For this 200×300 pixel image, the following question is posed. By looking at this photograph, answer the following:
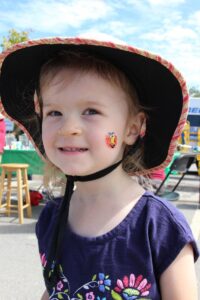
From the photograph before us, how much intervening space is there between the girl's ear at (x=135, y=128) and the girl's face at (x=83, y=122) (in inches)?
2.7

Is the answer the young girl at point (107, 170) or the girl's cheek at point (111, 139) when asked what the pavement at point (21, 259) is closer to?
the young girl at point (107, 170)

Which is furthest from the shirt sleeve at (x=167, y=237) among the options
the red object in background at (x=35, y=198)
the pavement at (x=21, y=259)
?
the red object in background at (x=35, y=198)

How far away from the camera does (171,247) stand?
1.06m

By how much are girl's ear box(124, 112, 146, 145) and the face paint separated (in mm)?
98

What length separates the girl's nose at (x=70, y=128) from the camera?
1059mm

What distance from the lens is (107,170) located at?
1.18 meters

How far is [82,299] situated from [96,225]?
0.22 metres

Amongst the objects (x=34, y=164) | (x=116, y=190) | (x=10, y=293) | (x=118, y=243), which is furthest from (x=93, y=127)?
(x=34, y=164)

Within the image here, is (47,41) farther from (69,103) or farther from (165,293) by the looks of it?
(165,293)

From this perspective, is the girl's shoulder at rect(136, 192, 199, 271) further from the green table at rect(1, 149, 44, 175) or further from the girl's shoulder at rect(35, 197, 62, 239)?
the green table at rect(1, 149, 44, 175)

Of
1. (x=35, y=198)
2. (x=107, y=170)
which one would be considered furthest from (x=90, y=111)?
(x=35, y=198)

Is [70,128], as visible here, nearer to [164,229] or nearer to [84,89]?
[84,89]

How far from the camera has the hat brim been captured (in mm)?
1145

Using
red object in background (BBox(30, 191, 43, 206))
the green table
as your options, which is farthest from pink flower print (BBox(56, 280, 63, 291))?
red object in background (BBox(30, 191, 43, 206))
